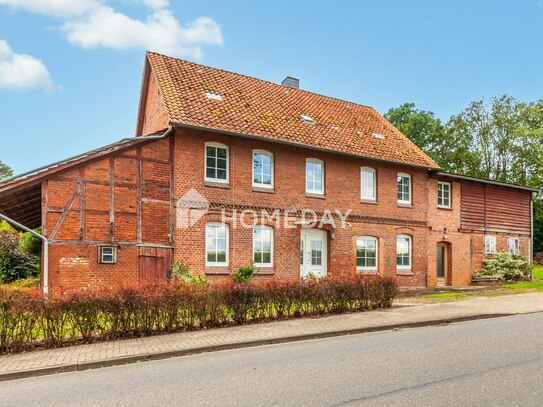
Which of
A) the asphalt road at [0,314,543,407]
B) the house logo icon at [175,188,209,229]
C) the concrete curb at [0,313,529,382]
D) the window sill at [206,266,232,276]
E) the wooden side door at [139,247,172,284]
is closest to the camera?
the asphalt road at [0,314,543,407]

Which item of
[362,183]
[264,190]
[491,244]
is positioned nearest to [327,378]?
[264,190]

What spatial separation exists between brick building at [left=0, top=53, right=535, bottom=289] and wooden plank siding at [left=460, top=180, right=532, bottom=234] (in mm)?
103

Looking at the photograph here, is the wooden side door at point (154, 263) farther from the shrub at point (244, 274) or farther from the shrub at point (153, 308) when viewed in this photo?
the shrub at point (153, 308)

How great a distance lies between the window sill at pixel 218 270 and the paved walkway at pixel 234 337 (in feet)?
19.3

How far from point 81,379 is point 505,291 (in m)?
18.0

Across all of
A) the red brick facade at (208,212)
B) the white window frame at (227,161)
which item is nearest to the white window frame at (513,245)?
the red brick facade at (208,212)

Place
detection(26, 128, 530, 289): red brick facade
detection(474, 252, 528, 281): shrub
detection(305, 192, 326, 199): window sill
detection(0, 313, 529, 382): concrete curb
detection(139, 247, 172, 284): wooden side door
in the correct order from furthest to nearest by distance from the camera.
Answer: detection(474, 252, 528, 281): shrub
detection(305, 192, 326, 199): window sill
detection(139, 247, 172, 284): wooden side door
detection(26, 128, 530, 289): red brick facade
detection(0, 313, 529, 382): concrete curb

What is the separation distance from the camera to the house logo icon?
17766mm

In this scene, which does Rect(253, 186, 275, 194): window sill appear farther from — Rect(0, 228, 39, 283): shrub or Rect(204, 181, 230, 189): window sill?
Rect(0, 228, 39, 283): shrub

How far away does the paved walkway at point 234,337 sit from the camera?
342 inches

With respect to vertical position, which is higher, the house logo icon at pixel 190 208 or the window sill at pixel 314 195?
the window sill at pixel 314 195

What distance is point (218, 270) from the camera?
18312 millimetres

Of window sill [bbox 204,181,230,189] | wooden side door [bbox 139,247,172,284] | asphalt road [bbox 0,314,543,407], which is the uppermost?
window sill [bbox 204,181,230,189]

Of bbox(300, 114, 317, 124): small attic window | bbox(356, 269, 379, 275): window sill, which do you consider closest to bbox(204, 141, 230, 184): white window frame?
bbox(300, 114, 317, 124): small attic window
